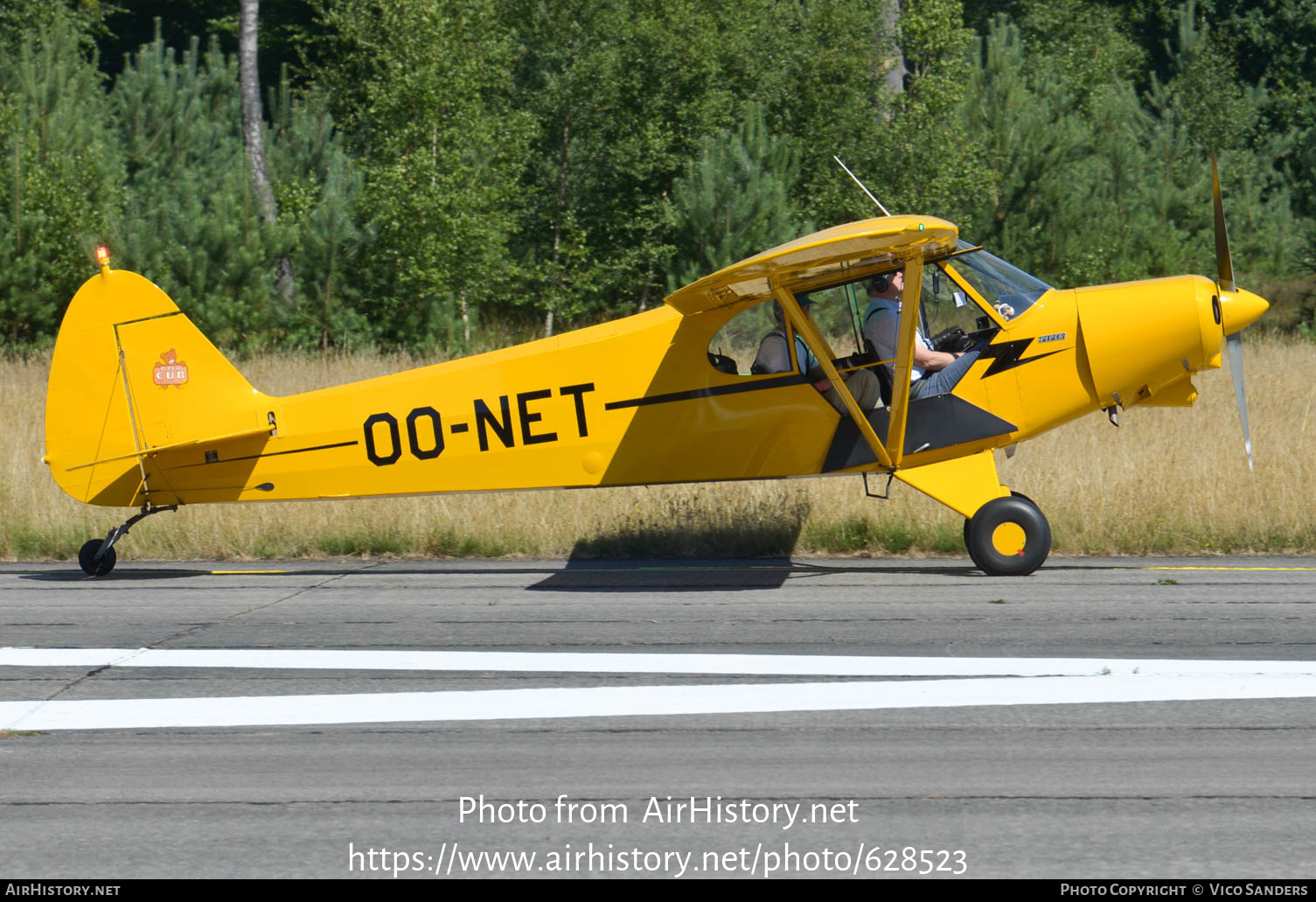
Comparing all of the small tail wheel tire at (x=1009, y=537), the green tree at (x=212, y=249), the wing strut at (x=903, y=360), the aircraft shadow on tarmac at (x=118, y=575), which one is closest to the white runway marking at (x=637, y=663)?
the small tail wheel tire at (x=1009, y=537)

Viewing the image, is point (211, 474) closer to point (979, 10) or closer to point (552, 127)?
point (552, 127)

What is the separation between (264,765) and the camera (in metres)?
4.85

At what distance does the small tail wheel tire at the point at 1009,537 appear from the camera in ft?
26.8

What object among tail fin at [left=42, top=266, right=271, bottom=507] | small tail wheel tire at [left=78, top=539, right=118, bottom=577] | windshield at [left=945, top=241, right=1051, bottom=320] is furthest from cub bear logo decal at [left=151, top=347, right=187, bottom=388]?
windshield at [left=945, top=241, right=1051, bottom=320]

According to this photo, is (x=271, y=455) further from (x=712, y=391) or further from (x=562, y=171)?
(x=562, y=171)

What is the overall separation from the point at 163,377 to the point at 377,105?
1256cm

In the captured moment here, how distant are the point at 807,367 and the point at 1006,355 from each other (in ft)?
4.11

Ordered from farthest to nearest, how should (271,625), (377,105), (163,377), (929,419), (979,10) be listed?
(979,10), (377,105), (163,377), (929,419), (271,625)

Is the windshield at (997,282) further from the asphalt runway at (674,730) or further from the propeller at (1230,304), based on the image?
the asphalt runway at (674,730)

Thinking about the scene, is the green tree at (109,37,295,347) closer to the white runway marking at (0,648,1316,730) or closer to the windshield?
the windshield

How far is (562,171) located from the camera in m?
23.6

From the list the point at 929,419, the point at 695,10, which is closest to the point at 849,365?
the point at 929,419

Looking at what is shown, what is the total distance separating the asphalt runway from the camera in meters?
3.99

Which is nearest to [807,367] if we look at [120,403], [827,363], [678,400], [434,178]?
[827,363]
